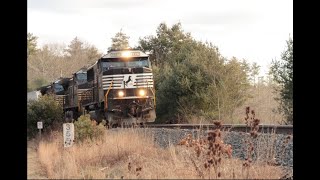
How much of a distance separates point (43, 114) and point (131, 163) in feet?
34.9

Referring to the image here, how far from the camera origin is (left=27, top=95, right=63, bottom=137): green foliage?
16141mm

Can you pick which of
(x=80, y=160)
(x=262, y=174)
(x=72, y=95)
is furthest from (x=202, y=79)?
(x=262, y=174)

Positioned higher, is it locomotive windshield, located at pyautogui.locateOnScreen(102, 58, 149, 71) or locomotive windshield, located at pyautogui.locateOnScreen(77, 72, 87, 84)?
locomotive windshield, located at pyautogui.locateOnScreen(102, 58, 149, 71)

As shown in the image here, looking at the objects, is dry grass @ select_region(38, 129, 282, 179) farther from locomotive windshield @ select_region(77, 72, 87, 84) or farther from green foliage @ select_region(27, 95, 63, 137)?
locomotive windshield @ select_region(77, 72, 87, 84)

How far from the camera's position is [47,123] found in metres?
16.5

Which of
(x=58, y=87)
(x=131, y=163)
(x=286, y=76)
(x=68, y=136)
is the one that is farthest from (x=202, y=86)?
(x=131, y=163)

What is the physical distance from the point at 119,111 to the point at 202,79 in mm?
6922

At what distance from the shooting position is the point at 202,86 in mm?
22844

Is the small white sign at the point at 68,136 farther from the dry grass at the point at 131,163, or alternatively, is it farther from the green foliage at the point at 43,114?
the green foliage at the point at 43,114

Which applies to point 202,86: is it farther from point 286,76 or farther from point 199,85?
point 286,76

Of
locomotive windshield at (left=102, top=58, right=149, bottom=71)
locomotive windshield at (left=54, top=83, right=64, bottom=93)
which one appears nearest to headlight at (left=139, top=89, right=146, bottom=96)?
locomotive windshield at (left=102, top=58, right=149, bottom=71)

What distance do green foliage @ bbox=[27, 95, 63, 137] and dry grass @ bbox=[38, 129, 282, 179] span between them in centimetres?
555

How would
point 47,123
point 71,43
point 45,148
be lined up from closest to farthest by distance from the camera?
point 45,148 → point 47,123 → point 71,43
